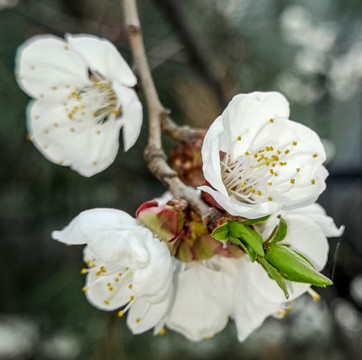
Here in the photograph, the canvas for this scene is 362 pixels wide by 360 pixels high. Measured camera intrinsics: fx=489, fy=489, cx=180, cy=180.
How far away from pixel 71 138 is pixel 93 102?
63 millimetres

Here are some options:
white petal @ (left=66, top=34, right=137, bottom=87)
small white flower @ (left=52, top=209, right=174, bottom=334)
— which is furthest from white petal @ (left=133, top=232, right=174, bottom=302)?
white petal @ (left=66, top=34, right=137, bottom=87)

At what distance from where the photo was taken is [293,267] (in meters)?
0.40

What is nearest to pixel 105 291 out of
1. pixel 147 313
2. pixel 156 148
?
pixel 147 313

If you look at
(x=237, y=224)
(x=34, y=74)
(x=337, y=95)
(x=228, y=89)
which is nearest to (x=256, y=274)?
(x=237, y=224)

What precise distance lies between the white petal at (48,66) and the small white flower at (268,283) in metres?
0.35

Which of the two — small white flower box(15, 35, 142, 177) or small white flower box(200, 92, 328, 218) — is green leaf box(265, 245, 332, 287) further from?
small white flower box(15, 35, 142, 177)

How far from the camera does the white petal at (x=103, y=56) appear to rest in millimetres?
580

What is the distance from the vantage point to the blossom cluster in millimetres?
438

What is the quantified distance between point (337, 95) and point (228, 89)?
0.65 meters

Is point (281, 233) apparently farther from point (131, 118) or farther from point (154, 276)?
point (131, 118)

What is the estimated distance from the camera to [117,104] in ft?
2.19

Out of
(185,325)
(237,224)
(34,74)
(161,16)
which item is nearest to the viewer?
(237,224)

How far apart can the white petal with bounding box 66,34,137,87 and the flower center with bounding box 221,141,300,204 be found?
0.55ft

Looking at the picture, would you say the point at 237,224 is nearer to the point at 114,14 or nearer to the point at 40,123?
the point at 40,123
